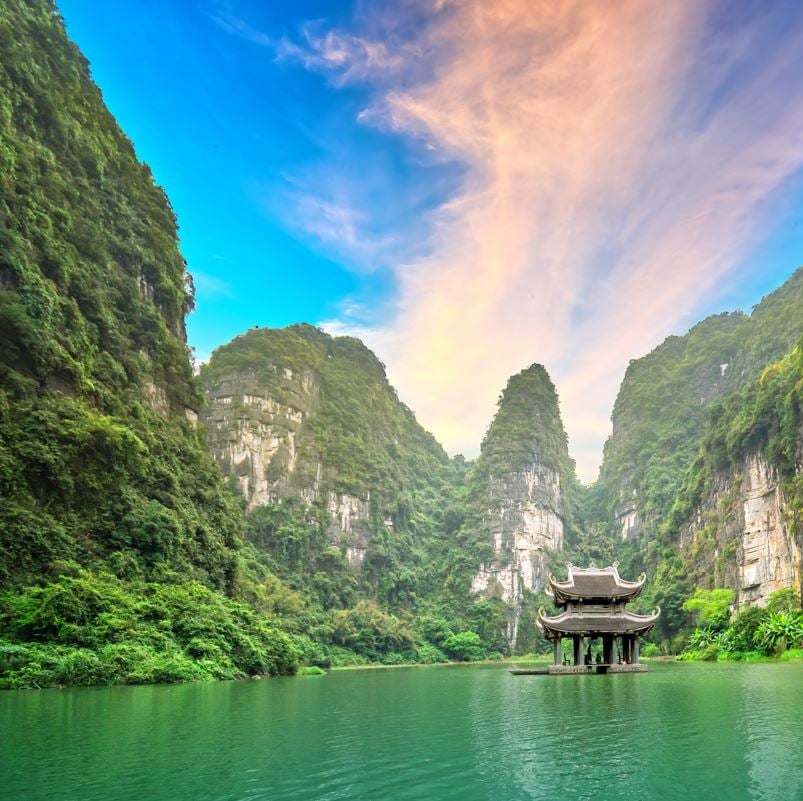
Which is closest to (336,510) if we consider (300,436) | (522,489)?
(300,436)

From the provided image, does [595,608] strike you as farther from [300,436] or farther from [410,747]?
[300,436]

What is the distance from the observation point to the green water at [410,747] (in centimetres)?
664

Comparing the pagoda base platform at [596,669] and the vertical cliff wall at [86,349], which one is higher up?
the vertical cliff wall at [86,349]

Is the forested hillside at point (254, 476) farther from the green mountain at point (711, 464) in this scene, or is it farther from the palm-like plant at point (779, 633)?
the palm-like plant at point (779, 633)

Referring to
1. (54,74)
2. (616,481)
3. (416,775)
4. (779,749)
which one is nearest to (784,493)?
(779,749)

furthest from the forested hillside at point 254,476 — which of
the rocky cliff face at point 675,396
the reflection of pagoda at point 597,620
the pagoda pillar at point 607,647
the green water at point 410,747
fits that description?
the pagoda pillar at point 607,647

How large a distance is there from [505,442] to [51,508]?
7397 cm

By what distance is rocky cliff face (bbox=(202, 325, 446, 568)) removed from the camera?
70.3 meters

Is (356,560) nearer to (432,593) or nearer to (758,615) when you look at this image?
(432,593)

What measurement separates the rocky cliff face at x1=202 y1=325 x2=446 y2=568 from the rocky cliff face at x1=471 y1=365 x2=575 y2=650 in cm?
1285

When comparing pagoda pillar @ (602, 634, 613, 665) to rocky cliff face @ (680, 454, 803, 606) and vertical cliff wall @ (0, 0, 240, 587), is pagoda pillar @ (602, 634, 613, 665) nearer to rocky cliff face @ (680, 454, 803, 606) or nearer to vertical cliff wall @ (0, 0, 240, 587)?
vertical cliff wall @ (0, 0, 240, 587)

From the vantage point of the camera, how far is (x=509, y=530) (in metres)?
85.8

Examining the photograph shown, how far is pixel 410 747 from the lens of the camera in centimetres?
908

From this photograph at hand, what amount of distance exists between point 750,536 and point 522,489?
43794 millimetres
